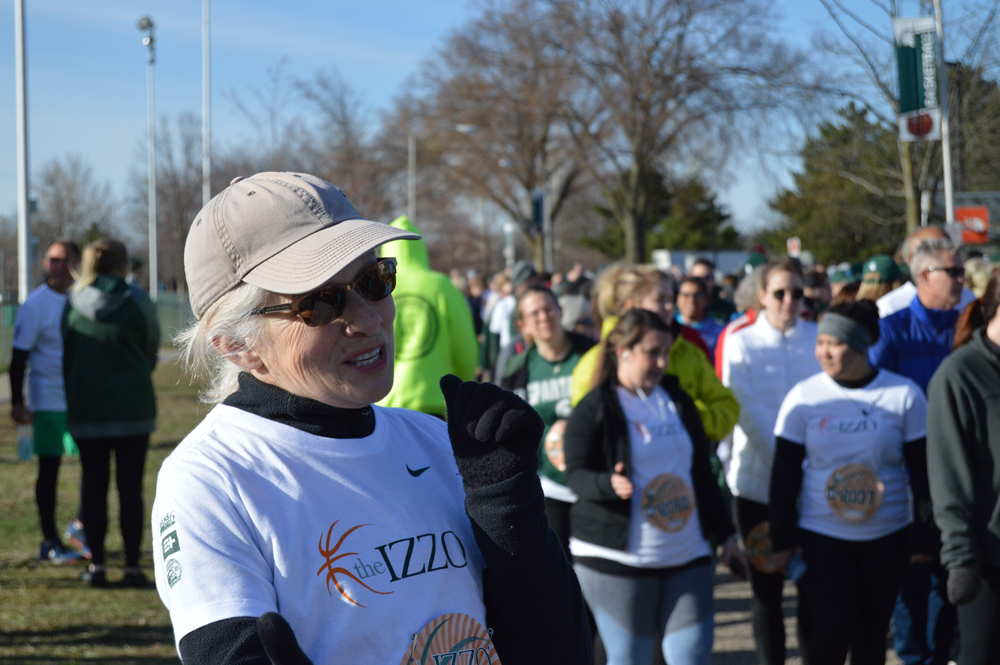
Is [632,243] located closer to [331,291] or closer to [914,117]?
[914,117]

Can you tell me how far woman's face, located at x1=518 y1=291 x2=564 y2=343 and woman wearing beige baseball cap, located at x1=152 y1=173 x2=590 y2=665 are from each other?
359cm

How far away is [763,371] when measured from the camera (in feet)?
17.1

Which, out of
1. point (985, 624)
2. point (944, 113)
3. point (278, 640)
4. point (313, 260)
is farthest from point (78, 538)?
point (944, 113)

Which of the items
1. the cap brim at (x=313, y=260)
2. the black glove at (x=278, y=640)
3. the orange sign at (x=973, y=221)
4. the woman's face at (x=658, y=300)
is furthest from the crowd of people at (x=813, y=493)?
the orange sign at (x=973, y=221)

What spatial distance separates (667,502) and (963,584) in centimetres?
113

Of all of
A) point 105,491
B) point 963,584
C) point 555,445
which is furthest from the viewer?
point 105,491

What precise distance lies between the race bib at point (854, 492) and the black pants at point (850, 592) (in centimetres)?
13

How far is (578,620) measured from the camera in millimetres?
1723

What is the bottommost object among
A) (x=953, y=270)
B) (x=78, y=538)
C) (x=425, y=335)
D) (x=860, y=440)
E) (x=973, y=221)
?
(x=78, y=538)

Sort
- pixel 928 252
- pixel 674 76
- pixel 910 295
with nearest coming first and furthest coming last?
pixel 928 252 < pixel 910 295 < pixel 674 76

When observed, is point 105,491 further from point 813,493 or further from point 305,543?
point 305,543

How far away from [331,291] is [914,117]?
15.8 m

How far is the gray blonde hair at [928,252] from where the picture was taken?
5309 mm

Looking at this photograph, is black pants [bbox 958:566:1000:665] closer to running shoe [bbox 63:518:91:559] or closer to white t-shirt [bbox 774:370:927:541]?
white t-shirt [bbox 774:370:927:541]
